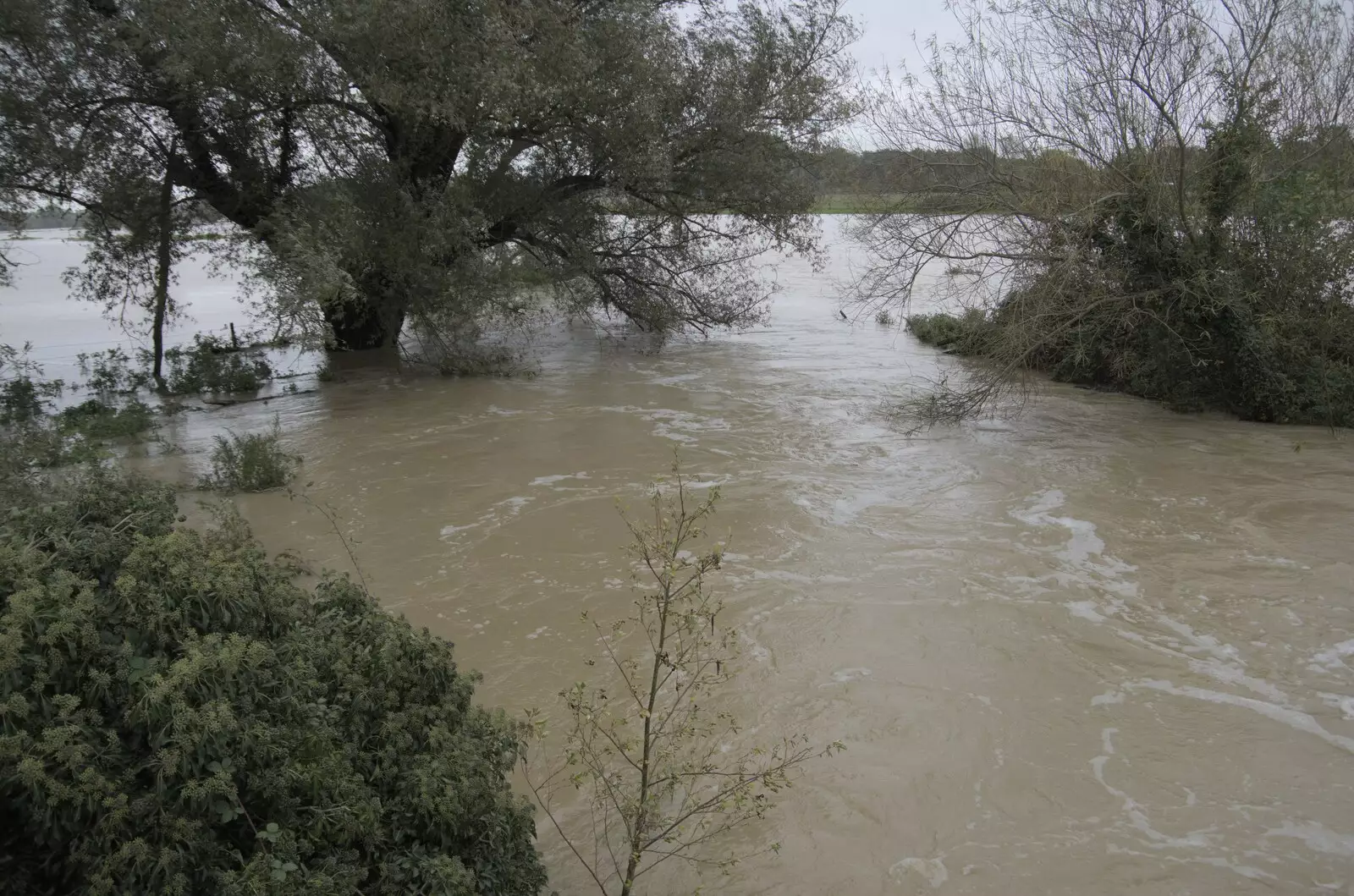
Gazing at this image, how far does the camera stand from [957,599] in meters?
6.79

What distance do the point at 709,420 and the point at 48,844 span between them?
34.0 ft

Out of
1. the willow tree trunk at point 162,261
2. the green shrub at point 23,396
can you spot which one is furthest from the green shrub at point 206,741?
the willow tree trunk at point 162,261

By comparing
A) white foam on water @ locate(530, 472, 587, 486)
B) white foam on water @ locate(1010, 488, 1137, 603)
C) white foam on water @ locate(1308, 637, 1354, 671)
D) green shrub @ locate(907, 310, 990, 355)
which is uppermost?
green shrub @ locate(907, 310, 990, 355)

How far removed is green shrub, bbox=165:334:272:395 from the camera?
1445 cm

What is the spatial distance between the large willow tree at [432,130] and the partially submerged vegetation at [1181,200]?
128 inches

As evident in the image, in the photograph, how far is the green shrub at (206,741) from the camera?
2479 millimetres

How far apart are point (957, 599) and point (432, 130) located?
32.1 ft

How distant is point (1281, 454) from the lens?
35.1 feet

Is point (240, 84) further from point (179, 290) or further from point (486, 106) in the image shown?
point (179, 290)

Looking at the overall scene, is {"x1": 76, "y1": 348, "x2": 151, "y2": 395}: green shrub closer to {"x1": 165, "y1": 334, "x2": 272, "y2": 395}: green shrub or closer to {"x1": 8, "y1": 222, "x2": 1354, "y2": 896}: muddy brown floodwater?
{"x1": 165, "y1": 334, "x2": 272, "y2": 395}: green shrub

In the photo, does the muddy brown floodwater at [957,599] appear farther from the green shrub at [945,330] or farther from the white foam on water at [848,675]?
the green shrub at [945,330]

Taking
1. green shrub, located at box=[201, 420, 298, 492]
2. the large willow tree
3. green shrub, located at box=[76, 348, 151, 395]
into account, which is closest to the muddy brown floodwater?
green shrub, located at box=[201, 420, 298, 492]

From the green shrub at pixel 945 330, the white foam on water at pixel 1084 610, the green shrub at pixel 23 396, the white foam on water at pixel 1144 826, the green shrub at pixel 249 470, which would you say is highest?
the green shrub at pixel 945 330

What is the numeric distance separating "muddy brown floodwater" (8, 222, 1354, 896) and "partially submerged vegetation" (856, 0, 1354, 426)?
98cm
